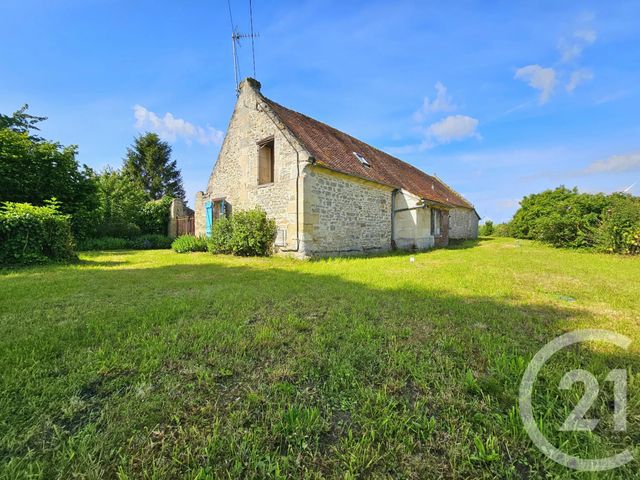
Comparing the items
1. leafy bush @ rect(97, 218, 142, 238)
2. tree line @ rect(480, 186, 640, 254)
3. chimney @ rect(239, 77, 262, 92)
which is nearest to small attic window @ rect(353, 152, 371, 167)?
chimney @ rect(239, 77, 262, 92)

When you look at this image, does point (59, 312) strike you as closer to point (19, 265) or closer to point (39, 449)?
point (39, 449)

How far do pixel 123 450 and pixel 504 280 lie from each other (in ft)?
20.0

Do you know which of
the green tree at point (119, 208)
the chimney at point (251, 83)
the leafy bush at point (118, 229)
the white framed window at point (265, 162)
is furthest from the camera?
the green tree at point (119, 208)

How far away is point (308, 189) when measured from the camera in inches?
350

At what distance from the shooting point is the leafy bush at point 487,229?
98.1ft

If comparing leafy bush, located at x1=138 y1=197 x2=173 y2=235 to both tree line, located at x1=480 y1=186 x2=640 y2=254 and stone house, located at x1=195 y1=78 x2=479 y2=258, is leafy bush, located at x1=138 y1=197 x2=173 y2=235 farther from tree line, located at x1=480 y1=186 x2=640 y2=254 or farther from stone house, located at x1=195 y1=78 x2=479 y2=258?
tree line, located at x1=480 y1=186 x2=640 y2=254

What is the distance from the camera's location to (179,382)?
1896 mm

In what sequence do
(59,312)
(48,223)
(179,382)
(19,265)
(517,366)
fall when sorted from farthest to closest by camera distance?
(48,223), (19,265), (59,312), (517,366), (179,382)

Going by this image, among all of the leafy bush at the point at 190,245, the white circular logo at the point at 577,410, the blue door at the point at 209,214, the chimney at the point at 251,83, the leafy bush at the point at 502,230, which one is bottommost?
the white circular logo at the point at 577,410

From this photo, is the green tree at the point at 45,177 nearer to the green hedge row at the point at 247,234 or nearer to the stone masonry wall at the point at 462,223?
the green hedge row at the point at 247,234

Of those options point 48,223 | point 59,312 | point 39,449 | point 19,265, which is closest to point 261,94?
point 48,223

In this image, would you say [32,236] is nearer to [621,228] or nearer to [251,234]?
[251,234]

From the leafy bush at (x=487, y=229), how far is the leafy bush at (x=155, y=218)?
30378mm

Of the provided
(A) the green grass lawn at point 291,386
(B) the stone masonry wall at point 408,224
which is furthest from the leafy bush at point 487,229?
(A) the green grass lawn at point 291,386
